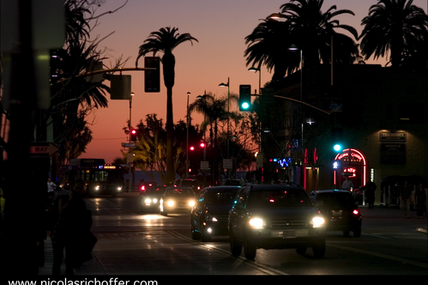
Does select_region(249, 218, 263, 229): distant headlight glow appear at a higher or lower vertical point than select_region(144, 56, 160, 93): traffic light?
lower

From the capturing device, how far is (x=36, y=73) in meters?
8.00

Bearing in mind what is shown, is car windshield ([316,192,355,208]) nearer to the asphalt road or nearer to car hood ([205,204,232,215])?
the asphalt road

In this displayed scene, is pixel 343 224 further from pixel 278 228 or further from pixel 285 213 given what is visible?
pixel 278 228

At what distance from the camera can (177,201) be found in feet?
135

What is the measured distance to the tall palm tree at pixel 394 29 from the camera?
76.8 m

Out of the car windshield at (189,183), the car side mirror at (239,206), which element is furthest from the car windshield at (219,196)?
the car windshield at (189,183)

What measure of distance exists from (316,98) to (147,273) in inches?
2064

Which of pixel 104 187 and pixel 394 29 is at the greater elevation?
pixel 394 29

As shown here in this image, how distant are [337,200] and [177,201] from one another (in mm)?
15796

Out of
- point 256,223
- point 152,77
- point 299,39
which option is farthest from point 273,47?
point 256,223

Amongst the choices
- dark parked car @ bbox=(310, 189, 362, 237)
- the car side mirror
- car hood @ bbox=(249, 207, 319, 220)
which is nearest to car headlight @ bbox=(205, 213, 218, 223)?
the car side mirror

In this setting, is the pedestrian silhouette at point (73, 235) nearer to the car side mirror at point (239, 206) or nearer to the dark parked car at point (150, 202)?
the car side mirror at point (239, 206)

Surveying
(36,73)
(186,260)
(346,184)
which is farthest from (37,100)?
(346,184)

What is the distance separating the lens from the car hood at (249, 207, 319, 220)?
18.7m
